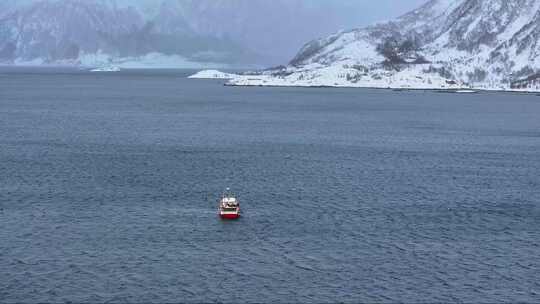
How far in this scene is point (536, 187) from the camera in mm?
142250

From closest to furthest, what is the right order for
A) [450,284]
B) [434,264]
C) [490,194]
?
[450,284] < [434,264] < [490,194]

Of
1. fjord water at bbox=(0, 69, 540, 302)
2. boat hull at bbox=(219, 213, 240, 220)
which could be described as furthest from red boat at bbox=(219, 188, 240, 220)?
fjord water at bbox=(0, 69, 540, 302)

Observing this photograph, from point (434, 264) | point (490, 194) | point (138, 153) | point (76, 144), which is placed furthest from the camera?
point (76, 144)

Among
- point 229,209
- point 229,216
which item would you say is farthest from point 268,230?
point 229,209

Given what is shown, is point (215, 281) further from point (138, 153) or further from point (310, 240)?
point (138, 153)

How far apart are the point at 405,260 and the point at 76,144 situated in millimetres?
124638

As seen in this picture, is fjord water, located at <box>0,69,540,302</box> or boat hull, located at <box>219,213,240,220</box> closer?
fjord water, located at <box>0,69,540,302</box>

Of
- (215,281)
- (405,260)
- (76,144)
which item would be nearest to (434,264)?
(405,260)

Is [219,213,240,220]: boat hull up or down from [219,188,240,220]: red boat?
down

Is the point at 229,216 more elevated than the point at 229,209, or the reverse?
the point at 229,209

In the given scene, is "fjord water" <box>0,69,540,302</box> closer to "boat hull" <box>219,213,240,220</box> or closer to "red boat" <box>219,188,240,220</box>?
"boat hull" <box>219,213,240,220</box>

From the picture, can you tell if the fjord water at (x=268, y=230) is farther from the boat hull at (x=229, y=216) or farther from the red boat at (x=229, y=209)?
the red boat at (x=229, y=209)

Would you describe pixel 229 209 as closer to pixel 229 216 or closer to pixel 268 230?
pixel 229 216

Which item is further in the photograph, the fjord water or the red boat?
the red boat
